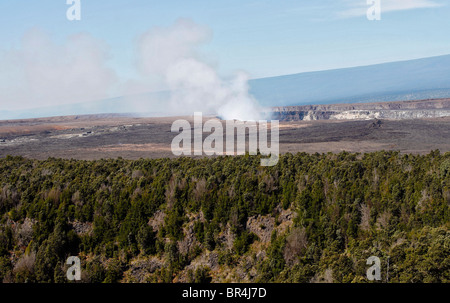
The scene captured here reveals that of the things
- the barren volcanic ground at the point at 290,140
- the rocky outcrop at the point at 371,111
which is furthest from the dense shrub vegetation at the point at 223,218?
the rocky outcrop at the point at 371,111

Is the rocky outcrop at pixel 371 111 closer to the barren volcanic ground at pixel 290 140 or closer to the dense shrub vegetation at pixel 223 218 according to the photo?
the barren volcanic ground at pixel 290 140

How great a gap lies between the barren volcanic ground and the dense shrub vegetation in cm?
2653

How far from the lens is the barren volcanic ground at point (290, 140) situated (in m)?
45.2

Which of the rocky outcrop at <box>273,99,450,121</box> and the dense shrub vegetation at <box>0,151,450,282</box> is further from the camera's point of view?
→ the rocky outcrop at <box>273,99,450,121</box>

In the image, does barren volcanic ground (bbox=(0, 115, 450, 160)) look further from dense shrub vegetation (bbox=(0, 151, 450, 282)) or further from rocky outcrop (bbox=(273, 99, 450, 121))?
dense shrub vegetation (bbox=(0, 151, 450, 282))

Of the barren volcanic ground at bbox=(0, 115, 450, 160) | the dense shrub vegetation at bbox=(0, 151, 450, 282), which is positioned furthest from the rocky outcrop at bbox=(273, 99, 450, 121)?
the dense shrub vegetation at bbox=(0, 151, 450, 282)

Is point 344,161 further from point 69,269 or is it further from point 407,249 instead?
point 69,269

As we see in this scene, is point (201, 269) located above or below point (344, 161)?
below

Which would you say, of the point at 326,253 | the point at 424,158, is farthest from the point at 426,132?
the point at 326,253

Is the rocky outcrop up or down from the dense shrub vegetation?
up

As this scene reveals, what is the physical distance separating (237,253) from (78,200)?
617cm

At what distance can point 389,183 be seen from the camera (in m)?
14.3

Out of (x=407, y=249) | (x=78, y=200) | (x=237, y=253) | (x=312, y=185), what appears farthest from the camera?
(x=78, y=200)

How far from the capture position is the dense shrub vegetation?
42.0ft
